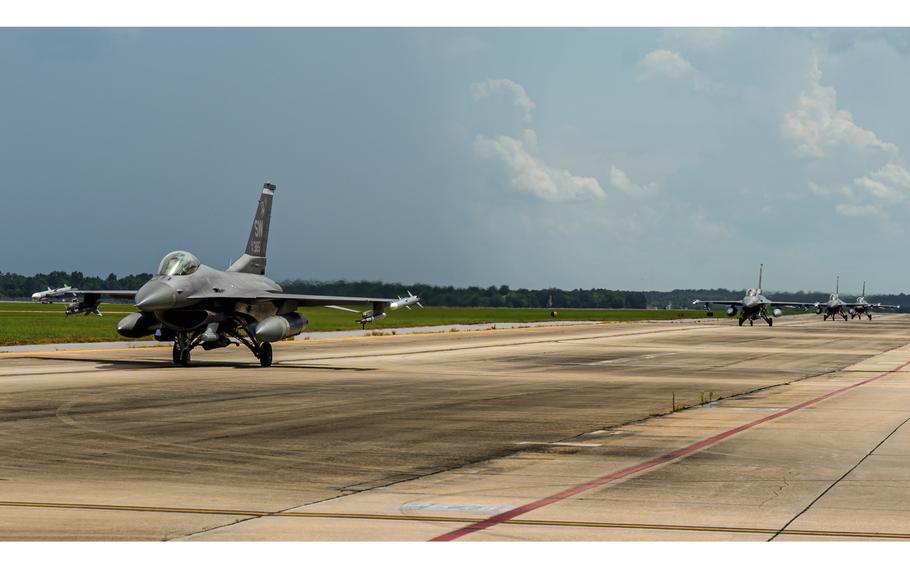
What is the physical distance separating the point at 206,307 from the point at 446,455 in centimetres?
2166

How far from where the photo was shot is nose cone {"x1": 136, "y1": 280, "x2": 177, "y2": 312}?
3388 centimetres

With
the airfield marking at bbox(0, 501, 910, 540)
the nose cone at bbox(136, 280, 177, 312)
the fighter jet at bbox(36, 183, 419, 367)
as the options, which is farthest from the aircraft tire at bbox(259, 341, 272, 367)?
the airfield marking at bbox(0, 501, 910, 540)

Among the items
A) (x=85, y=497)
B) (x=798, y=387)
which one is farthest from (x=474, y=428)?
(x=798, y=387)

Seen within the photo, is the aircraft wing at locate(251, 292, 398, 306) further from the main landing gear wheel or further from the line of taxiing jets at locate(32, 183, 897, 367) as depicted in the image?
the main landing gear wheel

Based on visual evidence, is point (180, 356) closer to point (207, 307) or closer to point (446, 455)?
point (207, 307)

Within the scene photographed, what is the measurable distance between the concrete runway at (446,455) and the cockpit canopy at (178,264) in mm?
3215

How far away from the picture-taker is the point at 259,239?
44.0 m

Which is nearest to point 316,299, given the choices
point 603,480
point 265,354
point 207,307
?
point 265,354

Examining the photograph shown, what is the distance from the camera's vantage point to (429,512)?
11695mm

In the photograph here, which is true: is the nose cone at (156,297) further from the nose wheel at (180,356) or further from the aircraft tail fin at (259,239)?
the aircraft tail fin at (259,239)

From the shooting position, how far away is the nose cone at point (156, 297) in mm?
33875

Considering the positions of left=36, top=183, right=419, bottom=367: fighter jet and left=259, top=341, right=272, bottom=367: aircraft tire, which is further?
left=259, top=341, right=272, bottom=367: aircraft tire

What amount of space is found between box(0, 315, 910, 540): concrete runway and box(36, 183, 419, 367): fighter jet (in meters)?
1.85
